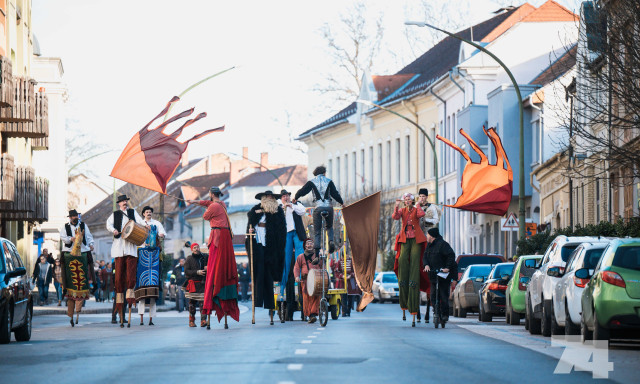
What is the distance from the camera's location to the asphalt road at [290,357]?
12711mm

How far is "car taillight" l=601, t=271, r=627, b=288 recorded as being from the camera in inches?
683

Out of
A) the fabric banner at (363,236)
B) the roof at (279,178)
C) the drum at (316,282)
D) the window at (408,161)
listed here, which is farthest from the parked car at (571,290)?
the roof at (279,178)

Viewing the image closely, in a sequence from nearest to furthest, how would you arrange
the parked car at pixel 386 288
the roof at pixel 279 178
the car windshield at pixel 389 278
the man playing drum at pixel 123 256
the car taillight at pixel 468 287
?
1. the man playing drum at pixel 123 256
2. the car taillight at pixel 468 287
3. the parked car at pixel 386 288
4. the car windshield at pixel 389 278
5. the roof at pixel 279 178

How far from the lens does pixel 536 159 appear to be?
56.0 metres

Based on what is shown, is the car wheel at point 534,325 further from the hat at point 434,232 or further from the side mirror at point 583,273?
the side mirror at point 583,273

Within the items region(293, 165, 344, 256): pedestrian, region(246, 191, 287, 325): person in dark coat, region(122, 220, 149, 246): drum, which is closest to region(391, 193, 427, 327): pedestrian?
region(293, 165, 344, 256): pedestrian

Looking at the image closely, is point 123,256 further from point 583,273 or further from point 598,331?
point 598,331

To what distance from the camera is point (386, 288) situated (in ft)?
176

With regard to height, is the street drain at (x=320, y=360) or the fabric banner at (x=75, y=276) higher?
the fabric banner at (x=75, y=276)

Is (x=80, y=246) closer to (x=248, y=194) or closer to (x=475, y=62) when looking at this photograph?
(x=475, y=62)

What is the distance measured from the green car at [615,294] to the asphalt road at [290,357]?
39 centimetres

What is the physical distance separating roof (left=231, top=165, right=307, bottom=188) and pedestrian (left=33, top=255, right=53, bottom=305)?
80721 mm

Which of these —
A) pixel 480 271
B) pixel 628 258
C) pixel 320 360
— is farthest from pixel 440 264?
pixel 480 271

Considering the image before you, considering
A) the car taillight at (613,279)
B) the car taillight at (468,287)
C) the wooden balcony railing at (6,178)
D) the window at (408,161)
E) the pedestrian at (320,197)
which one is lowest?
the car taillight at (468,287)
